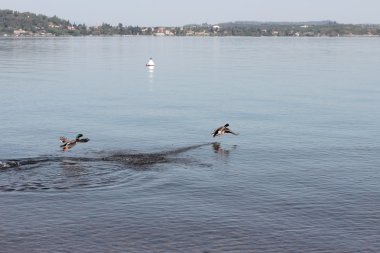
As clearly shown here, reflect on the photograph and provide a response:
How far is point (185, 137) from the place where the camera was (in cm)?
5706

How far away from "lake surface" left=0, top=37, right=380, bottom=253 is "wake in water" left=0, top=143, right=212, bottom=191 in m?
0.13

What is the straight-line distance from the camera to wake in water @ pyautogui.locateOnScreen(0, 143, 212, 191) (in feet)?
132

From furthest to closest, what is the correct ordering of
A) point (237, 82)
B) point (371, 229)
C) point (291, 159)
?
1. point (237, 82)
2. point (291, 159)
3. point (371, 229)

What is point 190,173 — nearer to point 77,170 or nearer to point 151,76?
point 77,170

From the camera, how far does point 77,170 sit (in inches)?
1726

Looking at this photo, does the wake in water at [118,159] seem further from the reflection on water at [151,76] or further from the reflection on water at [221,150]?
the reflection on water at [151,76]

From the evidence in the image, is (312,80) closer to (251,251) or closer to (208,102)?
(208,102)

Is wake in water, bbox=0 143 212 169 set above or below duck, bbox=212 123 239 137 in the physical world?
below

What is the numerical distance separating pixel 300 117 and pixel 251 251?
3958 cm

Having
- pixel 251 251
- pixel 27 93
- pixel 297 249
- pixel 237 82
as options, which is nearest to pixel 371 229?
pixel 297 249

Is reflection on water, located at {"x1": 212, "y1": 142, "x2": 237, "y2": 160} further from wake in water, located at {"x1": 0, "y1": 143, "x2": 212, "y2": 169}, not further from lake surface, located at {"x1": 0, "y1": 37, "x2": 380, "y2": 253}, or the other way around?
wake in water, located at {"x1": 0, "y1": 143, "x2": 212, "y2": 169}

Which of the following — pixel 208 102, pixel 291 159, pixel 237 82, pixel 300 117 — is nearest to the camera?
pixel 291 159

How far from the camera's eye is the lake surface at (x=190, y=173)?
32.4m

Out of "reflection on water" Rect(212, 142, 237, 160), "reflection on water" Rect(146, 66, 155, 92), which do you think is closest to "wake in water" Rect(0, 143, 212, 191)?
"reflection on water" Rect(212, 142, 237, 160)
